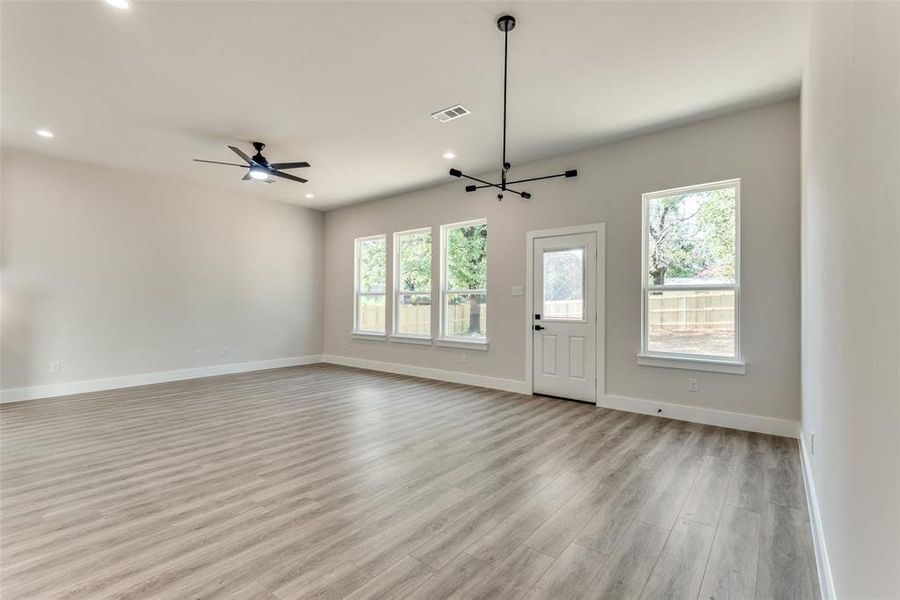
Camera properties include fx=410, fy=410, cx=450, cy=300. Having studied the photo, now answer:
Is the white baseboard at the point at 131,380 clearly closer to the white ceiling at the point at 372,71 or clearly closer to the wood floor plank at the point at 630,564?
the white ceiling at the point at 372,71

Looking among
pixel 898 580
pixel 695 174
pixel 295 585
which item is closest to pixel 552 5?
pixel 695 174

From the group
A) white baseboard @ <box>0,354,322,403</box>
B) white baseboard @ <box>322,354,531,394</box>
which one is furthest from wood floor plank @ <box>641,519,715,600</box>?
white baseboard @ <box>0,354,322,403</box>

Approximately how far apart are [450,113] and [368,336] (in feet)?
15.2

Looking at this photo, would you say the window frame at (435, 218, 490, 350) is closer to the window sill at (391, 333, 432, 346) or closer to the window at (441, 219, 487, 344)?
the window at (441, 219, 487, 344)

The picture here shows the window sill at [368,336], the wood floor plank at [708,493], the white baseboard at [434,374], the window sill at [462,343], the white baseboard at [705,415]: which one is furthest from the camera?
the window sill at [368,336]

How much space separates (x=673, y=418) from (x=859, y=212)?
3.69m

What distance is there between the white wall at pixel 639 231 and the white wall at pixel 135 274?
2.90 metres

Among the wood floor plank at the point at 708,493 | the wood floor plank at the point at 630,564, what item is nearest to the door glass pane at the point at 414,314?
the wood floor plank at the point at 708,493

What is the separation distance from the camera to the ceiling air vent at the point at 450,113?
399 cm

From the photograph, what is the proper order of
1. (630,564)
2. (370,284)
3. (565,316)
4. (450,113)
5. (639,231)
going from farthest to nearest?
(370,284)
(565,316)
(639,231)
(450,113)
(630,564)

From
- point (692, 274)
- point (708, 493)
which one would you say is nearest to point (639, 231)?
point (692, 274)

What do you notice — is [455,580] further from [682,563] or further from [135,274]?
[135,274]

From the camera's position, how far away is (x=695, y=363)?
13.9 feet

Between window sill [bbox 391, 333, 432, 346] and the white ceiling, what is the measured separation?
307 centimetres
